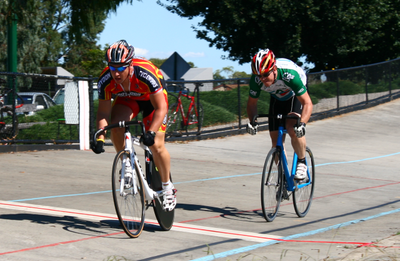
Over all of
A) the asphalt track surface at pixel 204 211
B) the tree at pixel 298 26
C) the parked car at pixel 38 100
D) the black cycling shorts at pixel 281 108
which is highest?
the tree at pixel 298 26

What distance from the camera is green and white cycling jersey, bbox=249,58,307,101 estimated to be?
6121mm

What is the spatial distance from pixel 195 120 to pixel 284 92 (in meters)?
8.44

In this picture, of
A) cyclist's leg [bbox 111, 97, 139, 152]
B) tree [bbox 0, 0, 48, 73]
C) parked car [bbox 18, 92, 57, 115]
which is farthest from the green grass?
tree [bbox 0, 0, 48, 73]

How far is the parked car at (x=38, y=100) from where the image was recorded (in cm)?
1166

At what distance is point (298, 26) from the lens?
26875 mm

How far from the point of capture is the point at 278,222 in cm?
624

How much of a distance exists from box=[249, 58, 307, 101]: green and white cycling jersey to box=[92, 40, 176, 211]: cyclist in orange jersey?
57.8 inches

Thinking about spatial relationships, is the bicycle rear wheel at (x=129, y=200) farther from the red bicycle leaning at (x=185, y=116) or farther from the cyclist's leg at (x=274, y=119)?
the red bicycle leaning at (x=185, y=116)

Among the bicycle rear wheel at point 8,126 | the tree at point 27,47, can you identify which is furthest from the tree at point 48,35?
the bicycle rear wheel at point 8,126

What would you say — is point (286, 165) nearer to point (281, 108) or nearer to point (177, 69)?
point (281, 108)

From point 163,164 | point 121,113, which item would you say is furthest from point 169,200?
point 121,113

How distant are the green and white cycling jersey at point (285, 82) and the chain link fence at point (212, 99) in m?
6.12

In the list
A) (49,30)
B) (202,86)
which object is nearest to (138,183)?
(202,86)

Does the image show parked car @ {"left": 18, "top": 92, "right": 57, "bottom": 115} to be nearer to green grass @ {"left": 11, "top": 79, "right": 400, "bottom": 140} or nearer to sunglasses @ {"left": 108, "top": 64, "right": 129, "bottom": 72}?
green grass @ {"left": 11, "top": 79, "right": 400, "bottom": 140}
